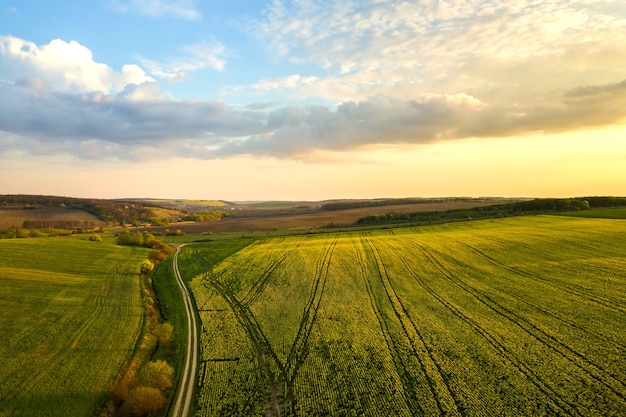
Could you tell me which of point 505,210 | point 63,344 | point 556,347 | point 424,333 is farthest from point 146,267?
point 505,210

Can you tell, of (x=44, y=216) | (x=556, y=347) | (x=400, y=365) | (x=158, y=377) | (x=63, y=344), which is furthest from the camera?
(x=44, y=216)

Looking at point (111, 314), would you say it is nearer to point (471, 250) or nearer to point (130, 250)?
point (130, 250)

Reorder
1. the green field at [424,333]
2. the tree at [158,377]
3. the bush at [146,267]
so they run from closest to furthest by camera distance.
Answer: the green field at [424,333] < the tree at [158,377] < the bush at [146,267]

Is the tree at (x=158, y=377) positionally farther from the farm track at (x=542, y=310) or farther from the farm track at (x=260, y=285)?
the farm track at (x=542, y=310)

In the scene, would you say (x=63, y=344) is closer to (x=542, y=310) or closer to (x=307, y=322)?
(x=307, y=322)

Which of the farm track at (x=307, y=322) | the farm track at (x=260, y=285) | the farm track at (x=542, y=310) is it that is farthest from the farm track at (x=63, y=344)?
the farm track at (x=542, y=310)

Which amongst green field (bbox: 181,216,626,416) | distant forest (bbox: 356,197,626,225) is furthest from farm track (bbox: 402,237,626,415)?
distant forest (bbox: 356,197,626,225)
